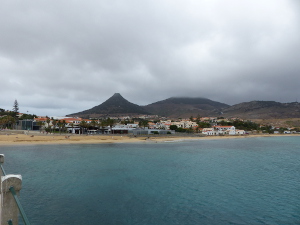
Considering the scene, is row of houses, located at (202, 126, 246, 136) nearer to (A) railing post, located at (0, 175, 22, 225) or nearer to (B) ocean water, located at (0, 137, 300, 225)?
(B) ocean water, located at (0, 137, 300, 225)

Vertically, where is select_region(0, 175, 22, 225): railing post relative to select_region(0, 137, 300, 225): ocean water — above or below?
above

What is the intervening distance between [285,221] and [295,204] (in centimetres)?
395

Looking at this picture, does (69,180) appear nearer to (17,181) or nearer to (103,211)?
(103,211)

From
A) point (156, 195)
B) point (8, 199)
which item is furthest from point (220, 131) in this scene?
point (8, 199)

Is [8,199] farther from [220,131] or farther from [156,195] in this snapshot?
[220,131]

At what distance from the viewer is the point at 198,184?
22.8 meters

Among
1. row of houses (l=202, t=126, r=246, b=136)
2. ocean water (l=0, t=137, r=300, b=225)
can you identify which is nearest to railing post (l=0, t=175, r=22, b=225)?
ocean water (l=0, t=137, r=300, b=225)

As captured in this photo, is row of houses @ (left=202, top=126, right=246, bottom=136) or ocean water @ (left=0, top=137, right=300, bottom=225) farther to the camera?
row of houses @ (left=202, top=126, right=246, bottom=136)

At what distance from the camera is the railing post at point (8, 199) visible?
14.5 feet

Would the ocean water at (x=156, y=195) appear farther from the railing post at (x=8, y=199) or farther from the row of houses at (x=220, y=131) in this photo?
the row of houses at (x=220, y=131)

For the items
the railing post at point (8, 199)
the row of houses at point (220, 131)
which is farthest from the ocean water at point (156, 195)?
the row of houses at point (220, 131)

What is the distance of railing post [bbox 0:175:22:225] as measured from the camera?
174 inches

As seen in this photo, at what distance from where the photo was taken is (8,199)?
14.9 ft

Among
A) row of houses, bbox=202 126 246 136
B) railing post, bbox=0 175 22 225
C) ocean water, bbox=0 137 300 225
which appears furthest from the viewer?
row of houses, bbox=202 126 246 136
